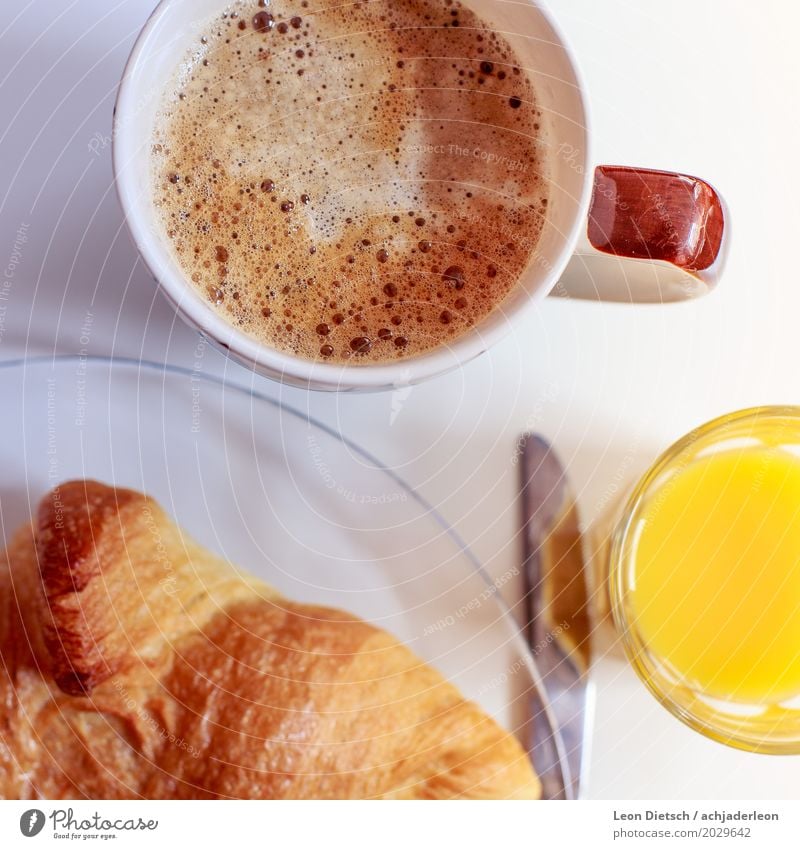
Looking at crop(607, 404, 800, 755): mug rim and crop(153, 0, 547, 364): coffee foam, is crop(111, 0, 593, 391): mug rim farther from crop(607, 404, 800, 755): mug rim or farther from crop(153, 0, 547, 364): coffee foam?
crop(607, 404, 800, 755): mug rim

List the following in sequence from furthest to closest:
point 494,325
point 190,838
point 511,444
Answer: point 511,444 < point 190,838 < point 494,325

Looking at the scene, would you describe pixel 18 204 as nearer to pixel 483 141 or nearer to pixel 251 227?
pixel 251 227

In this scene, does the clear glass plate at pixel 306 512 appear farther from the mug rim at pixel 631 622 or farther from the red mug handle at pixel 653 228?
the red mug handle at pixel 653 228

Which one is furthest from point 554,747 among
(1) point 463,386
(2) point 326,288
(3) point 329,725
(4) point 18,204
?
(4) point 18,204

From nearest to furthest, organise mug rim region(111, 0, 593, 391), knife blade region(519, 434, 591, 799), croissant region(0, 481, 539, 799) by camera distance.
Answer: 1. mug rim region(111, 0, 593, 391)
2. croissant region(0, 481, 539, 799)
3. knife blade region(519, 434, 591, 799)

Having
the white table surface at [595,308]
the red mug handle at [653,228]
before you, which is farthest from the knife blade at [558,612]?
the red mug handle at [653,228]

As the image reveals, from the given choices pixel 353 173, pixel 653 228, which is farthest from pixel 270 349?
pixel 653 228

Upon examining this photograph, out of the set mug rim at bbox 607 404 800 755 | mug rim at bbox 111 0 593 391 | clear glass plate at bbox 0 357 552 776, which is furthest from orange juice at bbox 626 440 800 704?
mug rim at bbox 111 0 593 391
